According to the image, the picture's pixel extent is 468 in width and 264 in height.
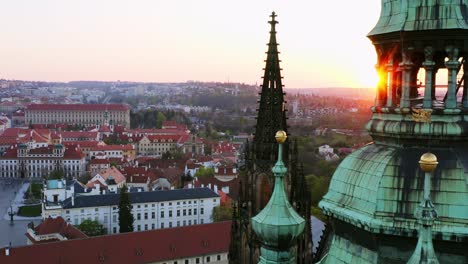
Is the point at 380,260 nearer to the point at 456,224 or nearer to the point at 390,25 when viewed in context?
the point at 456,224

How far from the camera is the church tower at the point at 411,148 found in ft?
22.4

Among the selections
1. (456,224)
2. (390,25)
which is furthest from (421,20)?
(456,224)

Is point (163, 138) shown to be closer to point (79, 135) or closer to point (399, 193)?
point (79, 135)

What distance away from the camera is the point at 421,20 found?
717 centimetres

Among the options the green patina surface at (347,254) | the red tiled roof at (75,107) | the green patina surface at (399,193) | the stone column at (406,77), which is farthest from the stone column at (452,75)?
the red tiled roof at (75,107)

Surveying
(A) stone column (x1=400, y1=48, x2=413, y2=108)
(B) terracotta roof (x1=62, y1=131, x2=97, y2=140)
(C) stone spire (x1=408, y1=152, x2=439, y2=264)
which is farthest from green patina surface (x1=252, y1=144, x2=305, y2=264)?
(B) terracotta roof (x1=62, y1=131, x2=97, y2=140)

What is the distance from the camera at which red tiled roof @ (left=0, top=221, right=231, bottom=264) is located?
3419cm

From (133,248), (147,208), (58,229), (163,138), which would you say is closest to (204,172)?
(147,208)

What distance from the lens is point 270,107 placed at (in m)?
19.3

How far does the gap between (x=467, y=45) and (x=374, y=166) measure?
199 cm

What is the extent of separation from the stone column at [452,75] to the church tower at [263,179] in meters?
9.60

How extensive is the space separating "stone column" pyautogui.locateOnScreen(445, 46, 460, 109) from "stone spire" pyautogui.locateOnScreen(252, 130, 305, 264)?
98.9 inches

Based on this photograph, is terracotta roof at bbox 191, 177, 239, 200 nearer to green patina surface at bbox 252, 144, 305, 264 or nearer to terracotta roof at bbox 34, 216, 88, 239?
terracotta roof at bbox 34, 216, 88, 239

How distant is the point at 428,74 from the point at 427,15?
2.54ft
